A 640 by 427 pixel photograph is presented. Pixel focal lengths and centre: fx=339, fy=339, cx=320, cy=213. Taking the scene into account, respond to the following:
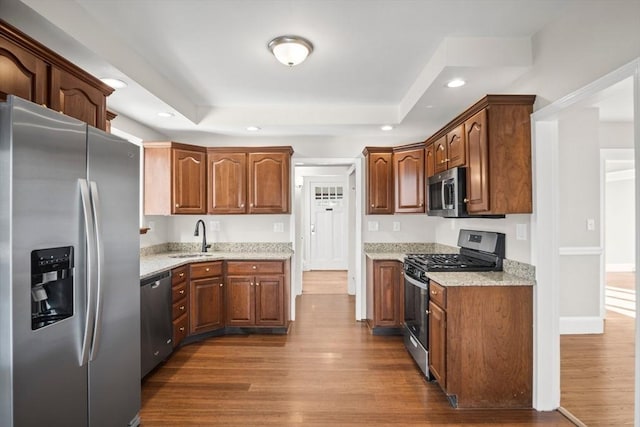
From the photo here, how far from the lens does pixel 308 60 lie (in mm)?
2773

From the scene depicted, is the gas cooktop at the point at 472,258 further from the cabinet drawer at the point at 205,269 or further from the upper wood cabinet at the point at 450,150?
the cabinet drawer at the point at 205,269

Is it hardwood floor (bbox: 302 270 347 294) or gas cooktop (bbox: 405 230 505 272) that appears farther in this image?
hardwood floor (bbox: 302 270 347 294)

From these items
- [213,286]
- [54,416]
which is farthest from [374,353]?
[54,416]

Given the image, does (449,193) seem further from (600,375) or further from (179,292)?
(179,292)

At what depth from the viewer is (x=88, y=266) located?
163 centimetres

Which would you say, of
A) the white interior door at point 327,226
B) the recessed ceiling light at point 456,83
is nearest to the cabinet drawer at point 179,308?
the recessed ceiling light at point 456,83

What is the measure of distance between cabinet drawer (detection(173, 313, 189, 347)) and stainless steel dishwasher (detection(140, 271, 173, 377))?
98mm

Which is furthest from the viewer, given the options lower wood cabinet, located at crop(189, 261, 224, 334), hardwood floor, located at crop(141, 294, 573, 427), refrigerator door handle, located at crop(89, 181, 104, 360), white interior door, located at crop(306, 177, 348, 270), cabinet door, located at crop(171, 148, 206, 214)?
white interior door, located at crop(306, 177, 348, 270)

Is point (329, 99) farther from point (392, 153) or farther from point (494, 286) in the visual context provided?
point (494, 286)

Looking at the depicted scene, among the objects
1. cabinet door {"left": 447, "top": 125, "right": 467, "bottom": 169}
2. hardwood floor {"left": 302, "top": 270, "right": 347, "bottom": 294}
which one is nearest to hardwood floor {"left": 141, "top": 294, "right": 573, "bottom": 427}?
cabinet door {"left": 447, "top": 125, "right": 467, "bottom": 169}

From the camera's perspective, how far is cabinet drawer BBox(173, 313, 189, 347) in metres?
3.24

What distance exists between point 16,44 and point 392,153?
346cm

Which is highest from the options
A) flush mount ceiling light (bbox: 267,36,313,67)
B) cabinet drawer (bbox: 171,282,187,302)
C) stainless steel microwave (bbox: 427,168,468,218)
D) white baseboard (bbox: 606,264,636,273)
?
flush mount ceiling light (bbox: 267,36,313,67)

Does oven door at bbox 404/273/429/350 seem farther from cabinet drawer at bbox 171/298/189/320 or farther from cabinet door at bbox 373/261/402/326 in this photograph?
cabinet drawer at bbox 171/298/189/320
